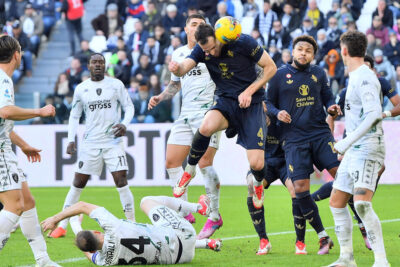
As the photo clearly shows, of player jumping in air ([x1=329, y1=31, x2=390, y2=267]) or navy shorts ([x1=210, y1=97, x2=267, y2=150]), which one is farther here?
navy shorts ([x1=210, y1=97, x2=267, y2=150])

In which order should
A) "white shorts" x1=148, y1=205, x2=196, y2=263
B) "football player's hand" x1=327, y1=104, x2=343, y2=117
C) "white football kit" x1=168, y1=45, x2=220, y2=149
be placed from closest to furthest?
"white shorts" x1=148, y1=205, x2=196, y2=263 < "football player's hand" x1=327, y1=104, x2=343, y2=117 < "white football kit" x1=168, y1=45, x2=220, y2=149

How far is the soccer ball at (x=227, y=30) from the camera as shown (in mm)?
8555

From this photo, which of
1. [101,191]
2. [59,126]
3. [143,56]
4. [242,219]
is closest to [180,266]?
[242,219]

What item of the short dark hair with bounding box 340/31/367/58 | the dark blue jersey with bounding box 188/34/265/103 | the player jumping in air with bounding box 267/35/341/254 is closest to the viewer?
the short dark hair with bounding box 340/31/367/58

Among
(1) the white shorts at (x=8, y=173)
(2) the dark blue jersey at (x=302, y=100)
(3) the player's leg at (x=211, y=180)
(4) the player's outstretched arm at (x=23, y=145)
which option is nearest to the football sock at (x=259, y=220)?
(2) the dark blue jersey at (x=302, y=100)

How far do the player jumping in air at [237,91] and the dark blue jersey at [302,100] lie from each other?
236 millimetres

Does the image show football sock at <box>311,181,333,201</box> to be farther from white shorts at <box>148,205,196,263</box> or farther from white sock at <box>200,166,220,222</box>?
white shorts at <box>148,205,196,263</box>

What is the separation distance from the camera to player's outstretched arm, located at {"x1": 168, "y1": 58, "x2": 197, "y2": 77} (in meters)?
8.54

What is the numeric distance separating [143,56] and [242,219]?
9.80 m

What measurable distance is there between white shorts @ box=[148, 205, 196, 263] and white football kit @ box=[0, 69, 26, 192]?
4.57 feet

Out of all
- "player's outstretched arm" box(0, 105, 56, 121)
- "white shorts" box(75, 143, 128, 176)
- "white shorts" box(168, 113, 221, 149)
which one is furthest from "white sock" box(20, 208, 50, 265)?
"white shorts" box(168, 113, 221, 149)

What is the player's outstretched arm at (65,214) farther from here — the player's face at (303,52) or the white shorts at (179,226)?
the player's face at (303,52)

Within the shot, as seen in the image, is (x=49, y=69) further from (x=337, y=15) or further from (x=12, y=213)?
(x=12, y=213)

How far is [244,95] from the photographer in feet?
28.5
